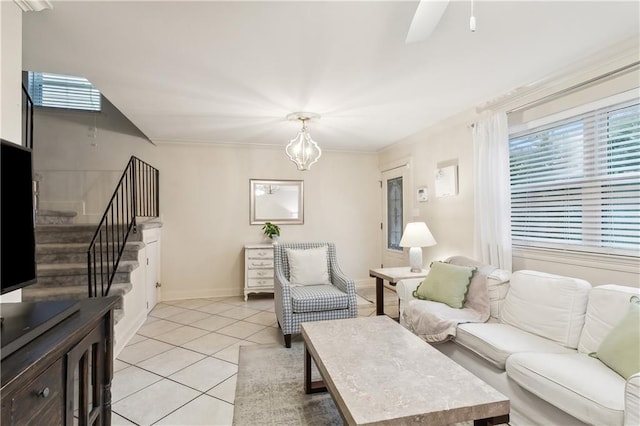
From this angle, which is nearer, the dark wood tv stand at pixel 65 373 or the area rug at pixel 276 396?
the dark wood tv stand at pixel 65 373

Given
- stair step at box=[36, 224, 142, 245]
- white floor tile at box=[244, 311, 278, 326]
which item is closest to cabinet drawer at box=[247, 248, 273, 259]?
white floor tile at box=[244, 311, 278, 326]

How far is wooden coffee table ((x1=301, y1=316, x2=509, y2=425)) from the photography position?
4.07 ft

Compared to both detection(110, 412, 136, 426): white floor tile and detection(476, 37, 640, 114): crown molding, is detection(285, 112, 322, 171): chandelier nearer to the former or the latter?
detection(476, 37, 640, 114): crown molding

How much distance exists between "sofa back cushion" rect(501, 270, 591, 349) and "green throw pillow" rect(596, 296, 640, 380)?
26 centimetres

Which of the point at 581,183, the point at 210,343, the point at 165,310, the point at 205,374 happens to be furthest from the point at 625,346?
the point at 165,310

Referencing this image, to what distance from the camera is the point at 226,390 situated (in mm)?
2176

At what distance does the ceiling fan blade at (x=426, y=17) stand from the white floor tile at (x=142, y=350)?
3.15 m

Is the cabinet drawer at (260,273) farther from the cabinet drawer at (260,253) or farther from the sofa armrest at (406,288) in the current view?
the sofa armrest at (406,288)

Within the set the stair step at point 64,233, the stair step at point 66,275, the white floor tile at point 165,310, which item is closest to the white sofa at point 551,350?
the stair step at point 66,275

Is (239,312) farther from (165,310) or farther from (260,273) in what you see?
(165,310)

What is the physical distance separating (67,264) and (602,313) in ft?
14.6

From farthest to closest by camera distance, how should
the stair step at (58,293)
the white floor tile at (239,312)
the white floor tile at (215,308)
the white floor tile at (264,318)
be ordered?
the white floor tile at (215,308) < the white floor tile at (239,312) < the white floor tile at (264,318) < the stair step at (58,293)

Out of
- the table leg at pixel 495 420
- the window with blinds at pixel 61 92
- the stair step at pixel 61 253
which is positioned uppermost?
the window with blinds at pixel 61 92

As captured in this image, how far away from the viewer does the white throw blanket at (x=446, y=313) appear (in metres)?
2.30
